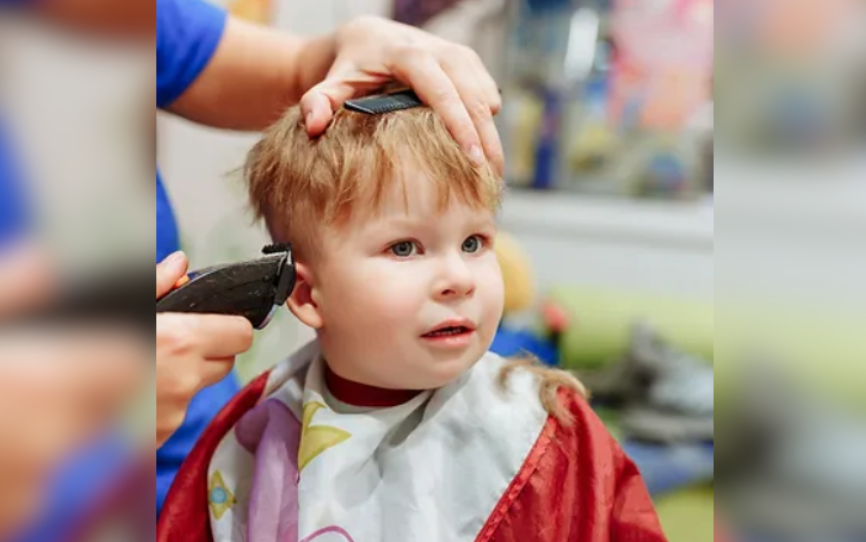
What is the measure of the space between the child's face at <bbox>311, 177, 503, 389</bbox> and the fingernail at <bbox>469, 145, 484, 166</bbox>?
0.04 metres

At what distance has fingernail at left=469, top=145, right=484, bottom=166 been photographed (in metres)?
0.68

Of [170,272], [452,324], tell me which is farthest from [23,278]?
[452,324]

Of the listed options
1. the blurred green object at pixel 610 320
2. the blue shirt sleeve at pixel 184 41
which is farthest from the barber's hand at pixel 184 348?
the blurred green object at pixel 610 320

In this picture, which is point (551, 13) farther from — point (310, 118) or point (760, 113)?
point (760, 113)

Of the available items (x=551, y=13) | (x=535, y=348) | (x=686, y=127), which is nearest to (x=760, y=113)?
(x=535, y=348)

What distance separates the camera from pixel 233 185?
1028 millimetres

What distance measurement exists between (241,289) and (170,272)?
2.2 inches

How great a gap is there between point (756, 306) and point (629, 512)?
1.18 feet

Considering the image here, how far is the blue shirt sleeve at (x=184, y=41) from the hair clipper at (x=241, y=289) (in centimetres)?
34

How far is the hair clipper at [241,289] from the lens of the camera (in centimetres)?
58

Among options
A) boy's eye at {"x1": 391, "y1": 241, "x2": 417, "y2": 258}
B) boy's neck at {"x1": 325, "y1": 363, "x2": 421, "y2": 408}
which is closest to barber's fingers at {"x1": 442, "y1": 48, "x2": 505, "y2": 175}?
boy's eye at {"x1": 391, "y1": 241, "x2": 417, "y2": 258}

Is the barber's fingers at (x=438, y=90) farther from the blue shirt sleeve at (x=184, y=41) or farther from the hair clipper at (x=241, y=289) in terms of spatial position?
the blue shirt sleeve at (x=184, y=41)

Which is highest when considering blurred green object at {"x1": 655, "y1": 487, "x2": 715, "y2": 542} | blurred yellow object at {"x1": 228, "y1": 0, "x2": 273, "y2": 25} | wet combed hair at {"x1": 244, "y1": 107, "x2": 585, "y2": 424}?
blurred yellow object at {"x1": 228, "y1": 0, "x2": 273, "y2": 25}

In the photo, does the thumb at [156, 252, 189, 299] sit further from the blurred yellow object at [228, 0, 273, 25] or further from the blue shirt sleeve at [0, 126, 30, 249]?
the blurred yellow object at [228, 0, 273, 25]
